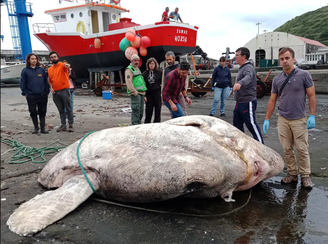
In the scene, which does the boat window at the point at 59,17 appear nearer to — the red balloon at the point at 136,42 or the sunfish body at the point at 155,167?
the red balloon at the point at 136,42

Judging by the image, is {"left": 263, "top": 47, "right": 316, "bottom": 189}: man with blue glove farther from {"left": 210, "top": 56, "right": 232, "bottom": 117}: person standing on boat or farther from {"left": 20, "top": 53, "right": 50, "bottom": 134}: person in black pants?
{"left": 20, "top": 53, "right": 50, "bottom": 134}: person in black pants

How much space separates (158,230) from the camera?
2.69 metres

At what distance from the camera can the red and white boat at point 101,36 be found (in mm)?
15227

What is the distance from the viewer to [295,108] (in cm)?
358

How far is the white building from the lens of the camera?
135 feet

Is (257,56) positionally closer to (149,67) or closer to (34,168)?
(149,67)

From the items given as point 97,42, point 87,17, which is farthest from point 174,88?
point 87,17

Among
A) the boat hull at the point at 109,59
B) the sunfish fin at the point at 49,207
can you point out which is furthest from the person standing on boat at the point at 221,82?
the boat hull at the point at 109,59

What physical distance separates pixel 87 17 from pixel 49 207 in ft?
56.9

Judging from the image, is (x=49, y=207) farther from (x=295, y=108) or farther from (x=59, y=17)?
(x=59, y=17)

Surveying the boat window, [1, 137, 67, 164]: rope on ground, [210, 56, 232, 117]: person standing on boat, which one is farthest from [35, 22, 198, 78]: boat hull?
[1, 137, 67, 164]: rope on ground

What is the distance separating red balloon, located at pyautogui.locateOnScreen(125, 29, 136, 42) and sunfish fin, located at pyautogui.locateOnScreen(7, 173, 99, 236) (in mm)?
11890

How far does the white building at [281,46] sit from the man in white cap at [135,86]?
40.5m

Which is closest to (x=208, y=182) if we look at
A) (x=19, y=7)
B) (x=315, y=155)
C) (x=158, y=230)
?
(x=158, y=230)
